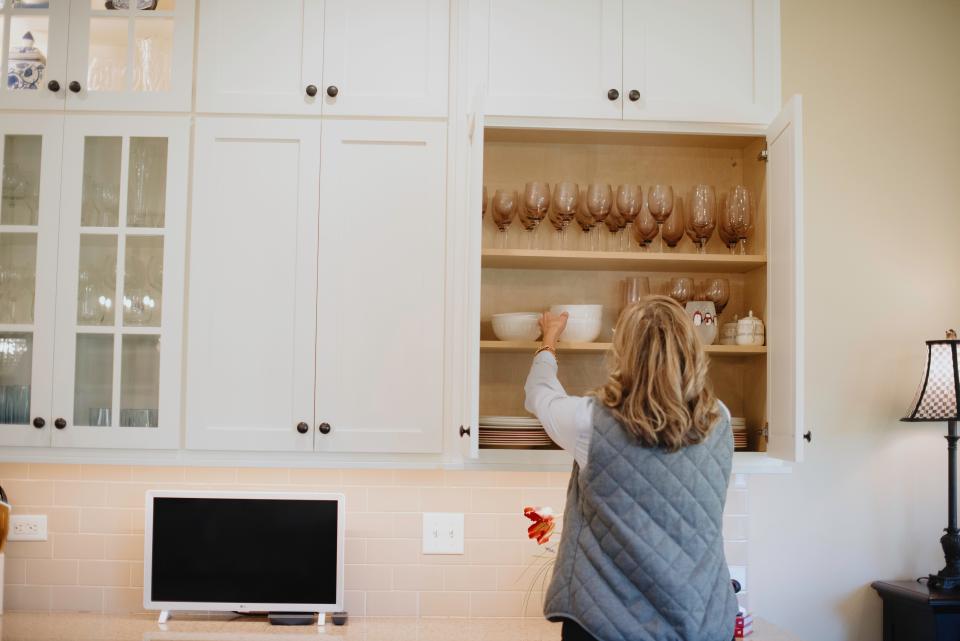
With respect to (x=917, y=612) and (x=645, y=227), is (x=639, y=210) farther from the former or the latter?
(x=917, y=612)

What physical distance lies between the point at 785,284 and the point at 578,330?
56 centimetres

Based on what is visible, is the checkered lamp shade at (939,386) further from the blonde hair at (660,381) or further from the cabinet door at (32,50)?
the cabinet door at (32,50)

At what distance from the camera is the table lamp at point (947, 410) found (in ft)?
8.43

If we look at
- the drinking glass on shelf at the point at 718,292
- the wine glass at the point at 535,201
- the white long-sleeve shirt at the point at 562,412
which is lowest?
the white long-sleeve shirt at the point at 562,412

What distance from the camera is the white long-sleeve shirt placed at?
192 cm

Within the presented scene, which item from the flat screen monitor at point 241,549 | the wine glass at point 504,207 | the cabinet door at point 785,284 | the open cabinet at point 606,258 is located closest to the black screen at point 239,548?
the flat screen monitor at point 241,549

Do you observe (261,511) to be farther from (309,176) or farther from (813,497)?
(813,497)

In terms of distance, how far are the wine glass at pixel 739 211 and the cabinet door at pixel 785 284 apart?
0.10m

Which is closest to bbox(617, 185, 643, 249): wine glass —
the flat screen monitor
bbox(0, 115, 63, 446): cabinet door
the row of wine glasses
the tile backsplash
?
the row of wine glasses

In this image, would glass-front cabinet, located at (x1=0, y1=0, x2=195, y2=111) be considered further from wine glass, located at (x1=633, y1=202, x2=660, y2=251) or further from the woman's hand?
wine glass, located at (x1=633, y1=202, x2=660, y2=251)

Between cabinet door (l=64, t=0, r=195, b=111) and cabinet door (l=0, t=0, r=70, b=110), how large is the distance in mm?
28

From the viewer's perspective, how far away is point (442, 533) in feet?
8.86

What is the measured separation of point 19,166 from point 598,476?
1812mm

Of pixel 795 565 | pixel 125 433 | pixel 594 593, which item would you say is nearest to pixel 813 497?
pixel 795 565
